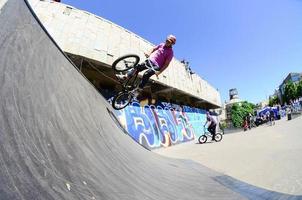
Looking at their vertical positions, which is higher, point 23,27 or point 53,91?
point 23,27

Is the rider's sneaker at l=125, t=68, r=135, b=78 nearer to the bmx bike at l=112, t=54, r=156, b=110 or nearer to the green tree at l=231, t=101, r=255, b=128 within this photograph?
the bmx bike at l=112, t=54, r=156, b=110

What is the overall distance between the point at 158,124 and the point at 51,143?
15.3 meters

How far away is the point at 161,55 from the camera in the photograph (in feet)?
20.7

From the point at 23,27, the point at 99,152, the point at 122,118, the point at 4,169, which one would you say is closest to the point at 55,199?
the point at 4,169

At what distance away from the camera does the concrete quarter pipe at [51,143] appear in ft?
4.62

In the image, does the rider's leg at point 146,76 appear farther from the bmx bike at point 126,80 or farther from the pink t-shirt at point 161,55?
the pink t-shirt at point 161,55

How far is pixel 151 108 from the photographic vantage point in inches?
672

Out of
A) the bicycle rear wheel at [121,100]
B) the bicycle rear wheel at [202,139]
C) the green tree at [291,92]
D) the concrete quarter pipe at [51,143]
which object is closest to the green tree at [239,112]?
the green tree at [291,92]

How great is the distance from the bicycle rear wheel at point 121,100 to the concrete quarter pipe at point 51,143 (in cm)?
360

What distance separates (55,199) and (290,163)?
5.25 metres

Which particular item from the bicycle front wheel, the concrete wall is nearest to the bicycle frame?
the bicycle front wheel

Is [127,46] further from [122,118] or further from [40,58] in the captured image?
[40,58]

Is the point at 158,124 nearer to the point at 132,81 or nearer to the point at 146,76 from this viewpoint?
the point at 132,81

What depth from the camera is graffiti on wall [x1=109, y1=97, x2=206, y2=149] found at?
45.5 ft
